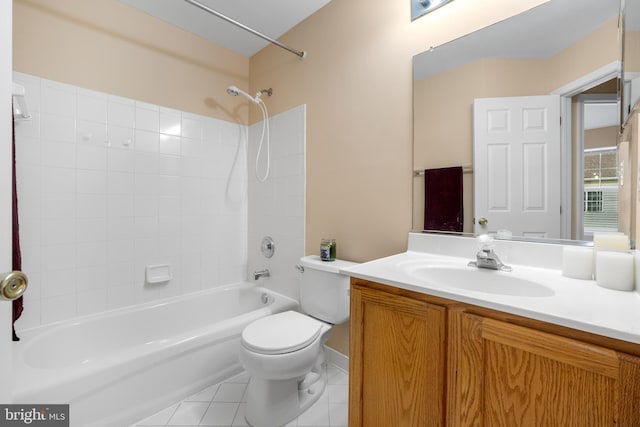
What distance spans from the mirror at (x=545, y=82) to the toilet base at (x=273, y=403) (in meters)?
1.19

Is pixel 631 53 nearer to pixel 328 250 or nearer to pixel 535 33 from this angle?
pixel 535 33

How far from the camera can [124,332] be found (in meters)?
1.79

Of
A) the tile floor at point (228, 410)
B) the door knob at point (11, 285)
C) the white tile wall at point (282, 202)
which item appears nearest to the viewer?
the door knob at point (11, 285)

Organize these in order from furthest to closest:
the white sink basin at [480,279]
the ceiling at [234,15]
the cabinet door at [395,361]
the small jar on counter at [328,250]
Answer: the ceiling at [234,15] → the small jar on counter at [328,250] → the white sink basin at [480,279] → the cabinet door at [395,361]

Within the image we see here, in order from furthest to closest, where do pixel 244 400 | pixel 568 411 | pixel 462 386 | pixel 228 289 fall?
pixel 228 289 < pixel 244 400 < pixel 462 386 < pixel 568 411

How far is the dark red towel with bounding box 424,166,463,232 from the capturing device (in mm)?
1297

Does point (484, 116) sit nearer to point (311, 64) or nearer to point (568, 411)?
point (568, 411)

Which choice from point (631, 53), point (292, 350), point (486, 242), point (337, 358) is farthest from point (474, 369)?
point (337, 358)

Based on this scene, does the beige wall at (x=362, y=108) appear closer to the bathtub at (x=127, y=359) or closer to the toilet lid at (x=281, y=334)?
the toilet lid at (x=281, y=334)

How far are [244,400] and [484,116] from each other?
73.6 inches

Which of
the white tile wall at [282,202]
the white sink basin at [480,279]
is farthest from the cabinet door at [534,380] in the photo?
the white tile wall at [282,202]

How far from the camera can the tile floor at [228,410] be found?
1352mm

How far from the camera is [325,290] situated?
5.27 feet

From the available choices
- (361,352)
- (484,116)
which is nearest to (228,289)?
(361,352)
